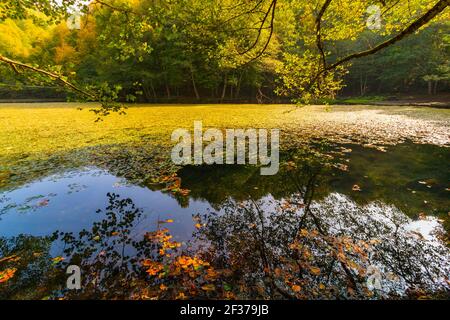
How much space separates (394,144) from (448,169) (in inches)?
117

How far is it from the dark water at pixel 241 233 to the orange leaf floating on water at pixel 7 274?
0.08 metres

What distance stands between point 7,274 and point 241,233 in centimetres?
348

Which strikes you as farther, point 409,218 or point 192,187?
point 192,187

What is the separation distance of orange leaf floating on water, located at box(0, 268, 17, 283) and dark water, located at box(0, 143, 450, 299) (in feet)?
0.25

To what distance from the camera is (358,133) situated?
1249 centimetres

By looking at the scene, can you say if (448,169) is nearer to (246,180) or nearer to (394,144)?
(394,144)

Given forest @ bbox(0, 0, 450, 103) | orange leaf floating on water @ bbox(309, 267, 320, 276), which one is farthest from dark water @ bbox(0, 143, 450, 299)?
forest @ bbox(0, 0, 450, 103)

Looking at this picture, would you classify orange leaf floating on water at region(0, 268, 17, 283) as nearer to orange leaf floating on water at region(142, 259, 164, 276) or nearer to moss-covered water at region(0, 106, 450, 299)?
moss-covered water at region(0, 106, 450, 299)

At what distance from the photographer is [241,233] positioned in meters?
4.50

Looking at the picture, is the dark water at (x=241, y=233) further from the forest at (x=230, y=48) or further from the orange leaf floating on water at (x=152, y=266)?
the forest at (x=230, y=48)

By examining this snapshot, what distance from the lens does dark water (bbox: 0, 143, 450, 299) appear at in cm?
325

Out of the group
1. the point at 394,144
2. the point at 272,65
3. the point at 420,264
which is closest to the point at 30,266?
the point at 420,264

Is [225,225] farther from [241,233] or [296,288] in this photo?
[296,288]
